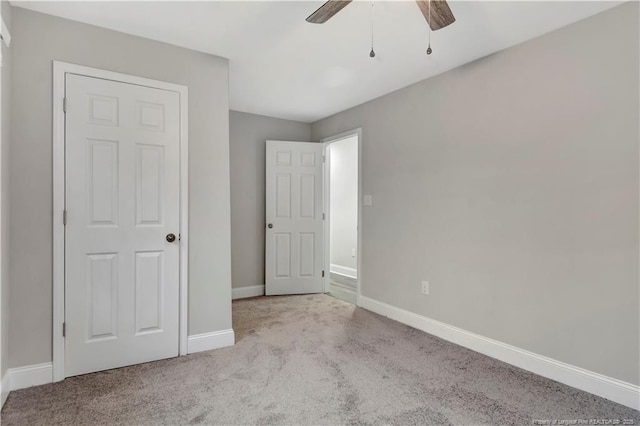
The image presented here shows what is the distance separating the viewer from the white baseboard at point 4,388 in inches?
76.2

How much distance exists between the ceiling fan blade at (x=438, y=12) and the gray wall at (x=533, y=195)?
1099mm

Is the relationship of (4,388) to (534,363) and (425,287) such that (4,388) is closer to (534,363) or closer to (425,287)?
(425,287)

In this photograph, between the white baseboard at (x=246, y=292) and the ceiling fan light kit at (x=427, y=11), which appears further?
the white baseboard at (x=246, y=292)

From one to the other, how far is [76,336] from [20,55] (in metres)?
1.81

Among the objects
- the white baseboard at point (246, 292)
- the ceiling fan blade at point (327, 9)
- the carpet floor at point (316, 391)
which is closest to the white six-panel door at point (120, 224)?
the carpet floor at point (316, 391)

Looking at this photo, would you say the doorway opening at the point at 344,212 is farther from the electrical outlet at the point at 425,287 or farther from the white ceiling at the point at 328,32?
the white ceiling at the point at 328,32

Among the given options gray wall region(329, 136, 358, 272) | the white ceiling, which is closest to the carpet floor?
the white ceiling

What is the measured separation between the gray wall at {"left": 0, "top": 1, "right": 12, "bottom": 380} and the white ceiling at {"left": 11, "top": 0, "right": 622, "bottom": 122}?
35cm

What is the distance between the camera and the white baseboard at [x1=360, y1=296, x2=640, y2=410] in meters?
2.04

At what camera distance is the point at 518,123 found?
2.54 meters

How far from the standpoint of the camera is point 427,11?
170 cm

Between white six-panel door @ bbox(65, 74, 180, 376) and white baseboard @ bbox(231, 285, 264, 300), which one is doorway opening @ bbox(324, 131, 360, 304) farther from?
white six-panel door @ bbox(65, 74, 180, 376)

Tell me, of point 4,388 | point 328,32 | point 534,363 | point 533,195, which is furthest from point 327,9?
point 4,388

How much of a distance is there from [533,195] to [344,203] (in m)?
3.77
